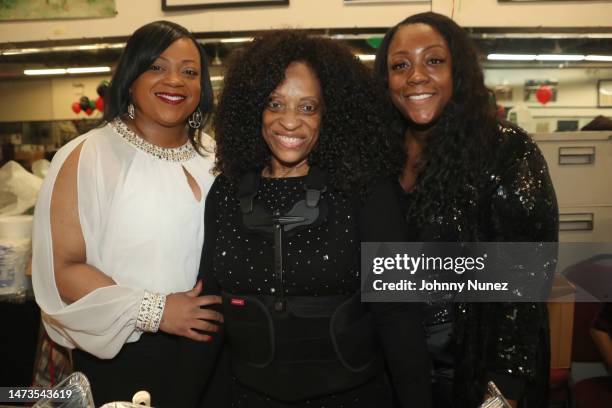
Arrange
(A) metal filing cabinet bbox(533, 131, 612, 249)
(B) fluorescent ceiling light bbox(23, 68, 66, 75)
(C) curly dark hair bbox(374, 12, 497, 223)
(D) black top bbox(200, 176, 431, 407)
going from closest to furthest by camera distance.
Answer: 1. (D) black top bbox(200, 176, 431, 407)
2. (C) curly dark hair bbox(374, 12, 497, 223)
3. (A) metal filing cabinet bbox(533, 131, 612, 249)
4. (B) fluorescent ceiling light bbox(23, 68, 66, 75)

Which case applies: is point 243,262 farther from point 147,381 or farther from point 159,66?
point 159,66

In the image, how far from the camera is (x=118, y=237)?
1.16m

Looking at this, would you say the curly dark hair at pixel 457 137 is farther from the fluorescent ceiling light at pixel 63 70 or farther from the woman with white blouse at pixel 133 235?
the fluorescent ceiling light at pixel 63 70

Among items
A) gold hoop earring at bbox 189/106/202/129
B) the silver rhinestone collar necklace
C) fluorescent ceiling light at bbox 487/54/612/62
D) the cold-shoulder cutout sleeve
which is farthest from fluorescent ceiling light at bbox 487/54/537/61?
the cold-shoulder cutout sleeve

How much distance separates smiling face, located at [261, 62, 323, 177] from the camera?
1041 millimetres

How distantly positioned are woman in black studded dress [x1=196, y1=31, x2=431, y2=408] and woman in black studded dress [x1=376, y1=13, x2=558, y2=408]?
13 cm

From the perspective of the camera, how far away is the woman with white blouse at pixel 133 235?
113 centimetres

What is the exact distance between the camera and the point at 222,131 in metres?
1.20

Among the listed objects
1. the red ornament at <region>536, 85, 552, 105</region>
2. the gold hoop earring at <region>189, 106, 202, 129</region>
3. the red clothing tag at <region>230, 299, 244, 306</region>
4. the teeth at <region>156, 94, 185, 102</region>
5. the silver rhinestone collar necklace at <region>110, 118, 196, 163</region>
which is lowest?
the red clothing tag at <region>230, 299, 244, 306</region>

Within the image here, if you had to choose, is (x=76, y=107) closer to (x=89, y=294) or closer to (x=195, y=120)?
(x=195, y=120)

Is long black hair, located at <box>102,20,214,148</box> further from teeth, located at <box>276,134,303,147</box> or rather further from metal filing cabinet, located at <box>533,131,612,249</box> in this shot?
metal filing cabinet, located at <box>533,131,612,249</box>

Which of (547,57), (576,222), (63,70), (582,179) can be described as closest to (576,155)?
(582,179)

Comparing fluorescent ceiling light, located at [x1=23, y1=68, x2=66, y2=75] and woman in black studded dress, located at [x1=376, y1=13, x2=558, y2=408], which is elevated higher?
fluorescent ceiling light, located at [x1=23, y1=68, x2=66, y2=75]

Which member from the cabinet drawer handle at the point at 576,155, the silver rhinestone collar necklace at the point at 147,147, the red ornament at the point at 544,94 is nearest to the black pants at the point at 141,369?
the silver rhinestone collar necklace at the point at 147,147
